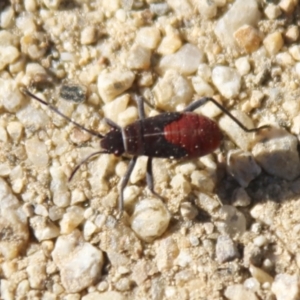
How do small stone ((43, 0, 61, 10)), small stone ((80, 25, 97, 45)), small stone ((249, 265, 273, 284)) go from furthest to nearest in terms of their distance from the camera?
small stone ((43, 0, 61, 10)) → small stone ((80, 25, 97, 45)) → small stone ((249, 265, 273, 284))

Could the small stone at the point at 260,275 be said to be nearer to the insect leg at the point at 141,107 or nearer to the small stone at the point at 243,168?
the small stone at the point at 243,168

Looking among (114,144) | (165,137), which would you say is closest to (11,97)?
(114,144)

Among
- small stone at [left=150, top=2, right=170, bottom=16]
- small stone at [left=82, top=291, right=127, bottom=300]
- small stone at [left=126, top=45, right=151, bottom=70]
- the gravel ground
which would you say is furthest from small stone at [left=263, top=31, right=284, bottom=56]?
small stone at [left=82, top=291, right=127, bottom=300]

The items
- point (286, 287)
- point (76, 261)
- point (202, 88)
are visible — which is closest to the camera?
point (286, 287)

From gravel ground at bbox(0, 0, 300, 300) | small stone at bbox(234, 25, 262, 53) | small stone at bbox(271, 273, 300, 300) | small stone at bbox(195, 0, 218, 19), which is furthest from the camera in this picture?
small stone at bbox(195, 0, 218, 19)

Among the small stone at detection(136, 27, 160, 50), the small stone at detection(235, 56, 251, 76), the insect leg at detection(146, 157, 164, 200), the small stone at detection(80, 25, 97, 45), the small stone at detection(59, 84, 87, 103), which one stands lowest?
the insect leg at detection(146, 157, 164, 200)

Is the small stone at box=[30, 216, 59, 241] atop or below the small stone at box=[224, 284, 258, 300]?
atop

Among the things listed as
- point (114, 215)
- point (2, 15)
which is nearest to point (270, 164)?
point (114, 215)

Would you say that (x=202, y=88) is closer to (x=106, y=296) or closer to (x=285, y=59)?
(x=285, y=59)

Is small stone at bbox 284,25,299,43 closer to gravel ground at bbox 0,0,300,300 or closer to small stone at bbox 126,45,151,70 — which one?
gravel ground at bbox 0,0,300,300
